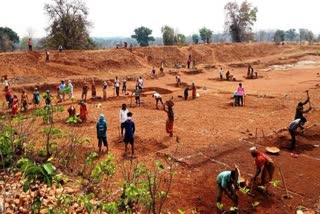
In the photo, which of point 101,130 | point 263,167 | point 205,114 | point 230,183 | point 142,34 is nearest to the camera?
point 230,183

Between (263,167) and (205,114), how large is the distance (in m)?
9.08

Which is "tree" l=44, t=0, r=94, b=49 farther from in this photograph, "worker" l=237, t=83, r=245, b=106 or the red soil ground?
"worker" l=237, t=83, r=245, b=106

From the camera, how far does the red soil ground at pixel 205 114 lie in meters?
9.34

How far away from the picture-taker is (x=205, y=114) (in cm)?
1792

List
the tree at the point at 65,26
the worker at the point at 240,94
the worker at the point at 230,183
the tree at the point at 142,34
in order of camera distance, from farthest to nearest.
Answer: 1. the tree at the point at 142,34
2. the tree at the point at 65,26
3. the worker at the point at 240,94
4. the worker at the point at 230,183

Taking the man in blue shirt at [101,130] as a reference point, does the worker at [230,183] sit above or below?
below

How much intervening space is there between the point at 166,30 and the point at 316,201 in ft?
177

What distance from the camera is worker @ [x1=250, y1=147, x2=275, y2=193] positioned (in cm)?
881

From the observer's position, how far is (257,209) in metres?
8.21

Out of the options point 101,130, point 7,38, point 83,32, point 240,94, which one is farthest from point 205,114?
point 7,38

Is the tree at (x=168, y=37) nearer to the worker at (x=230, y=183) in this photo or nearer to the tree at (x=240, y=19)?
the tree at (x=240, y=19)

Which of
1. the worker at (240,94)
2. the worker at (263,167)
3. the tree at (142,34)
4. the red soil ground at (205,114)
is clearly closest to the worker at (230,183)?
the red soil ground at (205,114)

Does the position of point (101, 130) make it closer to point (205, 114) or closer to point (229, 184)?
point (229, 184)

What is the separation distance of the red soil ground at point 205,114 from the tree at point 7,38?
2941 cm
